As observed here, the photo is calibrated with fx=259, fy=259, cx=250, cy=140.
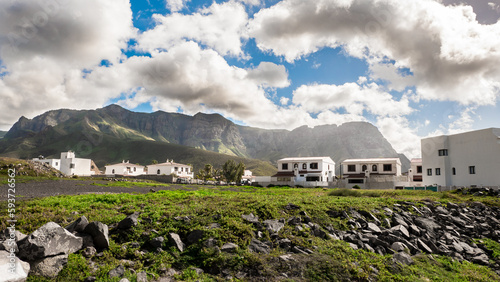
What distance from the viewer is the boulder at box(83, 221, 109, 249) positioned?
24.2ft

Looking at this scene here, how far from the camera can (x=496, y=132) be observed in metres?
36.9

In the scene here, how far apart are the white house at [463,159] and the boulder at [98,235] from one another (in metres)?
47.3

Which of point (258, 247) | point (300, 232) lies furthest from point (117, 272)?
point (300, 232)

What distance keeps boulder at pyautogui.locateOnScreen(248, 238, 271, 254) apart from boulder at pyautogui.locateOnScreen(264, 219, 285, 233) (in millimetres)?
1087

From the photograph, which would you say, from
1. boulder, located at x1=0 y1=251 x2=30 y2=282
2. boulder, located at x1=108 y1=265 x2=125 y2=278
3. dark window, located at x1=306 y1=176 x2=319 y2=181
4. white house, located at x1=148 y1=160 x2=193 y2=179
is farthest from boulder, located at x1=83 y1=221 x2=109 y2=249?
white house, located at x1=148 y1=160 x2=193 y2=179

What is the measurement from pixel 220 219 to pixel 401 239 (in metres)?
7.41

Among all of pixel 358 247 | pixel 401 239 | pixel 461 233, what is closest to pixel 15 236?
pixel 358 247

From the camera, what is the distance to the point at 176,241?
7984 mm

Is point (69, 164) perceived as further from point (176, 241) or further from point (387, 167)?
point (176, 241)

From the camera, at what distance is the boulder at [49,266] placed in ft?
20.0

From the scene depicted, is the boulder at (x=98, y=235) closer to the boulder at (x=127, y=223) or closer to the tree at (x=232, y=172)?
the boulder at (x=127, y=223)

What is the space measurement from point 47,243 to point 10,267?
0.76 metres

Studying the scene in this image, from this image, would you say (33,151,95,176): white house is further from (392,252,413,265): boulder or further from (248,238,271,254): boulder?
(392,252,413,265): boulder

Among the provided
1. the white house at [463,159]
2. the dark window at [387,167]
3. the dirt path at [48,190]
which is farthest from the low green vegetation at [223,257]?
the dark window at [387,167]
